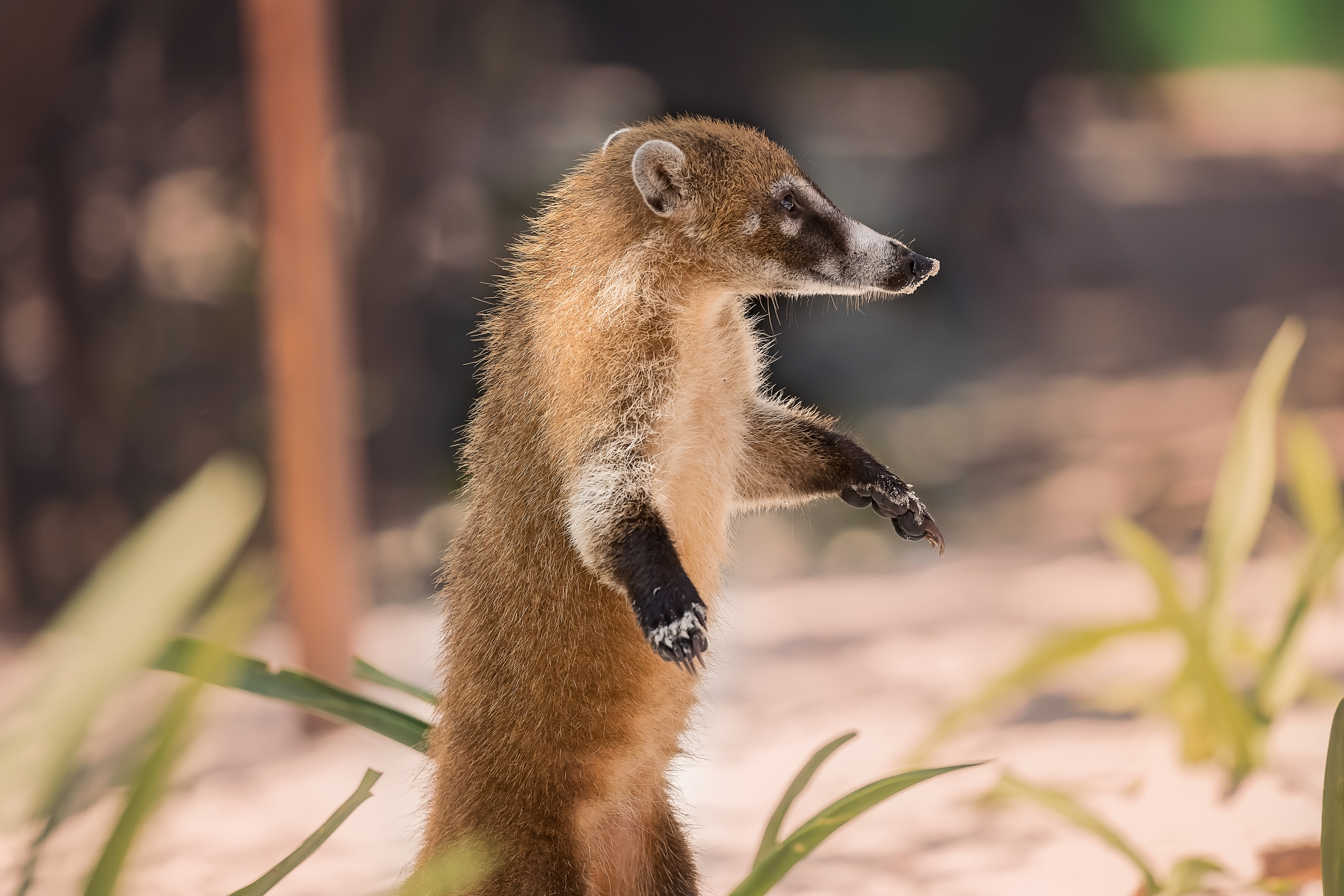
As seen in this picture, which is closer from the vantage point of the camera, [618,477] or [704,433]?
[618,477]

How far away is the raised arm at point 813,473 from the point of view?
6.66 feet

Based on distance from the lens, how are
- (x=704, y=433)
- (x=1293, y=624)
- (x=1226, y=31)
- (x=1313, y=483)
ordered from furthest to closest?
(x=1226, y=31), (x=1313, y=483), (x=1293, y=624), (x=704, y=433)

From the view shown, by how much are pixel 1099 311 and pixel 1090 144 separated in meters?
1.45

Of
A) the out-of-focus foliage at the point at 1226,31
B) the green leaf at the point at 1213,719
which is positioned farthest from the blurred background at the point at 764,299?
the green leaf at the point at 1213,719

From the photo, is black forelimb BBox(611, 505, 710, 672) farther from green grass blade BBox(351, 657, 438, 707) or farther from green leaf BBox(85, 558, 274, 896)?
green grass blade BBox(351, 657, 438, 707)

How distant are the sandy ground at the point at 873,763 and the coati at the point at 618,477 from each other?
294mm

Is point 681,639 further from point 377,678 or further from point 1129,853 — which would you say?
point 1129,853

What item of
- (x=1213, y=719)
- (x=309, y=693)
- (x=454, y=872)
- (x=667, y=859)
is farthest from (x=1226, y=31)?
(x=454, y=872)

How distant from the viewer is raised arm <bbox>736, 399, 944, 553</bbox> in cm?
203

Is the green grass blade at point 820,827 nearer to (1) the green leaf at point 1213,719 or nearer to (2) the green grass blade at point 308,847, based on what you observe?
(2) the green grass blade at point 308,847

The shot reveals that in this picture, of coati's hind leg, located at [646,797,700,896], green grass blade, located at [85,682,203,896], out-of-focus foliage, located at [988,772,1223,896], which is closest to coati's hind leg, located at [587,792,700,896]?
coati's hind leg, located at [646,797,700,896]

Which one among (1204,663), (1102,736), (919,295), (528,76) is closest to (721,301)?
(1204,663)

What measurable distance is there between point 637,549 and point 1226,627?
2.18 m

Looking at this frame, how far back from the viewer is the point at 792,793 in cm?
207
